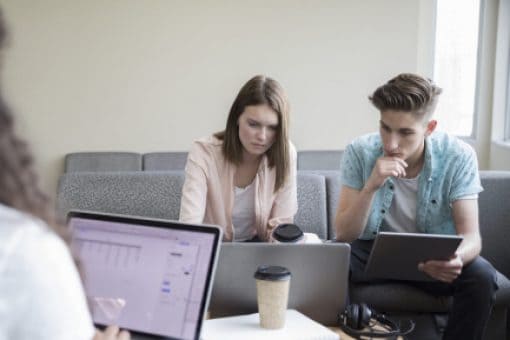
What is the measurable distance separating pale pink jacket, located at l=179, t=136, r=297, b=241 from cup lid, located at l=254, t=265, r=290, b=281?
2.57 feet

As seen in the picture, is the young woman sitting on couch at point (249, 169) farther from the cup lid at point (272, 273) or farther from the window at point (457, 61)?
the window at point (457, 61)

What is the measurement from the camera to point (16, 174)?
2.27ft

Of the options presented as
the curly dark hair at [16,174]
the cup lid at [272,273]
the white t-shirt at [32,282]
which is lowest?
the cup lid at [272,273]

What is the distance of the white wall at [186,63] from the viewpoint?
4.12 metres

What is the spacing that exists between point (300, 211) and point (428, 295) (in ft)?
2.24

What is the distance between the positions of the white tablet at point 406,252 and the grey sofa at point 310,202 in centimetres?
28

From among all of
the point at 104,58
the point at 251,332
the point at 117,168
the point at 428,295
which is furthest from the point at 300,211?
the point at 104,58

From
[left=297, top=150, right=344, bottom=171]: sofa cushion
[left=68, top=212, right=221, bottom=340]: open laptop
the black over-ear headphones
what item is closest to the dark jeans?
the black over-ear headphones

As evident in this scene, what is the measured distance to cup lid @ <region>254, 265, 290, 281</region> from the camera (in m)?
1.44

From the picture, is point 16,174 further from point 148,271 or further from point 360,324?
point 360,324

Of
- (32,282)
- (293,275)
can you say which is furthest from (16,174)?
(293,275)

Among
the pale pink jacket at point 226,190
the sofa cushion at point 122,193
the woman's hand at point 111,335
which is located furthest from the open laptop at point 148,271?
the sofa cushion at point 122,193

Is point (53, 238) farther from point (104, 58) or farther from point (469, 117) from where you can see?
point (469, 117)

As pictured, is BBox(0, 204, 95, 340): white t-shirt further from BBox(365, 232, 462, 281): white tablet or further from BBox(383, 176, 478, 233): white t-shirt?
BBox(383, 176, 478, 233): white t-shirt
